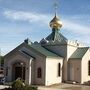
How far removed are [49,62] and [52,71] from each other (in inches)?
57.4

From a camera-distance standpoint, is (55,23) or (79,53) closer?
(79,53)

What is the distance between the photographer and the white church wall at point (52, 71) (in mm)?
36619

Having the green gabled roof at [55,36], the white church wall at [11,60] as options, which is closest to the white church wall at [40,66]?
the white church wall at [11,60]

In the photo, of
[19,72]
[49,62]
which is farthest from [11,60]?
[49,62]

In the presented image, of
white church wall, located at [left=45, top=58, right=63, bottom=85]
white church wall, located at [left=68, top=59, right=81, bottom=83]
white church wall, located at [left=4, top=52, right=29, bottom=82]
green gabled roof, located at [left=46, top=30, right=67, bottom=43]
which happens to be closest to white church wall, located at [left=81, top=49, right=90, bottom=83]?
white church wall, located at [left=68, top=59, right=81, bottom=83]

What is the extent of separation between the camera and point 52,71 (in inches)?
1485

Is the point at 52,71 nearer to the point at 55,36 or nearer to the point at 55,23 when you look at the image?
the point at 55,36

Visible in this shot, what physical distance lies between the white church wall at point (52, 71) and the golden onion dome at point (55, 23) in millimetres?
8119

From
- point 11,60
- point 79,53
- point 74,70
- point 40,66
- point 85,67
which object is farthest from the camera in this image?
point 79,53

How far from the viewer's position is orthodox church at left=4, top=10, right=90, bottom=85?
120 ft

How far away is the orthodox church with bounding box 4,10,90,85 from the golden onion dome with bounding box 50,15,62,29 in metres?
1.82

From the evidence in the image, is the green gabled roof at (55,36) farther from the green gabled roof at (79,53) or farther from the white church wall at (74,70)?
the white church wall at (74,70)

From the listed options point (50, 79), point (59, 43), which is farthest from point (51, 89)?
point (59, 43)

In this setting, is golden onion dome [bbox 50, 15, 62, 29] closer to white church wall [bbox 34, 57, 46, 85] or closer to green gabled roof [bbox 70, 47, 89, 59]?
green gabled roof [bbox 70, 47, 89, 59]
